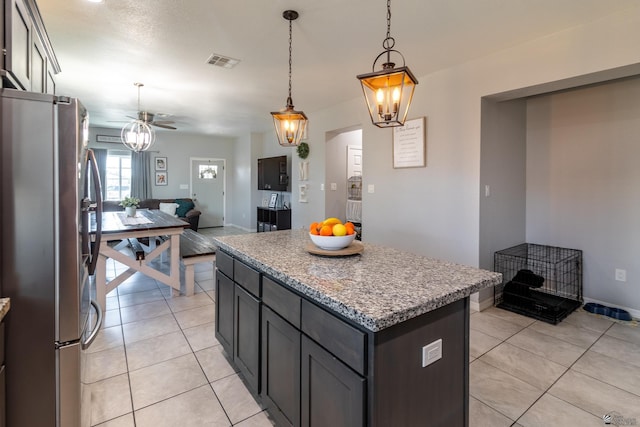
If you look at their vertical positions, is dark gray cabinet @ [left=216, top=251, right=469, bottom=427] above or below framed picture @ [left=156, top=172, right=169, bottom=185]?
below

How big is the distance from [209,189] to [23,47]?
7.29 metres

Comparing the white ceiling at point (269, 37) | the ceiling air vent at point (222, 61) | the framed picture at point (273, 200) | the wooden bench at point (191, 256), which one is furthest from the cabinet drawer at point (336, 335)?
the framed picture at point (273, 200)

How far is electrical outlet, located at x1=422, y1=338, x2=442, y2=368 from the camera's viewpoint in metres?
1.20

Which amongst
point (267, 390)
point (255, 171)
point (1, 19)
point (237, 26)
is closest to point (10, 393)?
point (267, 390)

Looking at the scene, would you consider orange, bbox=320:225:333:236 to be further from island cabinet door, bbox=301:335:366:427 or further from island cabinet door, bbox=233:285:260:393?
island cabinet door, bbox=301:335:366:427

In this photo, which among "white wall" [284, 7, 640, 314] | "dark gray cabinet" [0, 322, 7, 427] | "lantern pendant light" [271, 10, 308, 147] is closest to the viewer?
"dark gray cabinet" [0, 322, 7, 427]

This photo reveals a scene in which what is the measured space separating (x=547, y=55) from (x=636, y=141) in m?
1.26

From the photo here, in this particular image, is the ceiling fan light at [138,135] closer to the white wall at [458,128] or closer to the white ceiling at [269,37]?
the white ceiling at [269,37]

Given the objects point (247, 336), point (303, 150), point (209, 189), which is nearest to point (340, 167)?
point (303, 150)

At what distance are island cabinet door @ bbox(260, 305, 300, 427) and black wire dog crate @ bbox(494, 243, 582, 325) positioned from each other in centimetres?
265

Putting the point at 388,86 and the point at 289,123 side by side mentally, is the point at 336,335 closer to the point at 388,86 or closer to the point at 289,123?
the point at 388,86

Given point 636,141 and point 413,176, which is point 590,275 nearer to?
point 636,141

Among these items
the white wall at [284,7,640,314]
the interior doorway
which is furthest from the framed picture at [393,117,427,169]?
the interior doorway

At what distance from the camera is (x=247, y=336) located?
187cm
